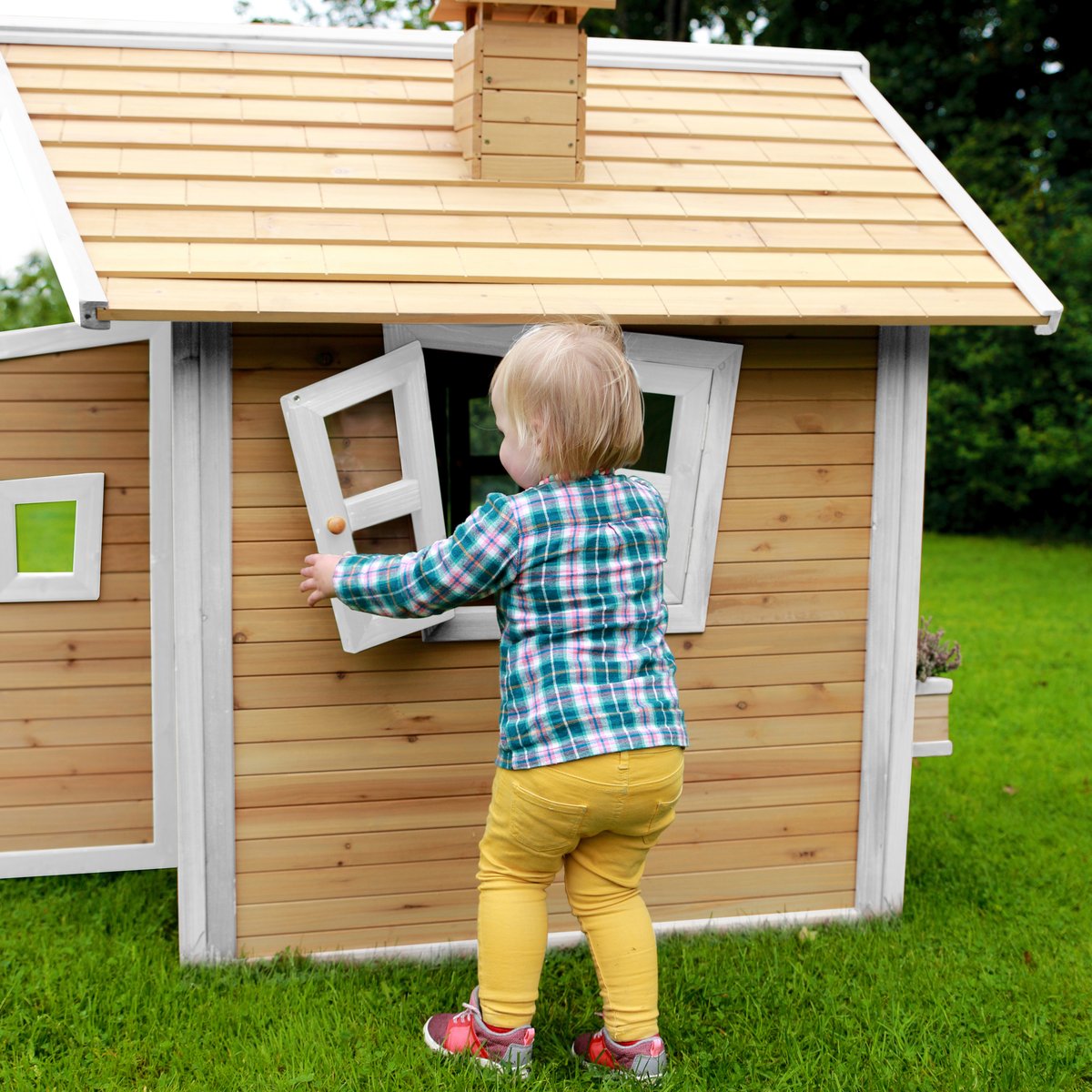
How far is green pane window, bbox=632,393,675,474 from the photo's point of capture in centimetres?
400

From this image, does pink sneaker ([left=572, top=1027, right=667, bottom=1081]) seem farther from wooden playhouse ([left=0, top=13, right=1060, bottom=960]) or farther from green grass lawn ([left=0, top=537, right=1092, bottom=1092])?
wooden playhouse ([left=0, top=13, right=1060, bottom=960])

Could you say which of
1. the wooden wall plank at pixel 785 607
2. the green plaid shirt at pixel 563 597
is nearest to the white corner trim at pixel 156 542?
the green plaid shirt at pixel 563 597

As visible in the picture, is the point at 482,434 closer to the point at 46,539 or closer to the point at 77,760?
the point at 77,760

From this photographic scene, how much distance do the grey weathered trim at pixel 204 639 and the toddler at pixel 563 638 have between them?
0.63 meters

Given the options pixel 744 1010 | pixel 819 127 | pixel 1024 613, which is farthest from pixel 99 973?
pixel 1024 613

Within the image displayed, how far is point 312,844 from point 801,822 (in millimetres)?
1568

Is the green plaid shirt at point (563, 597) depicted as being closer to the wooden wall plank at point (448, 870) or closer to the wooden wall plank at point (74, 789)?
the wooden wall plank at point (448, 870)

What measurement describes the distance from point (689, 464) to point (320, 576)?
4.19 ft

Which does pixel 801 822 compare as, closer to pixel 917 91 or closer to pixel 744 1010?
pixel 744 1010

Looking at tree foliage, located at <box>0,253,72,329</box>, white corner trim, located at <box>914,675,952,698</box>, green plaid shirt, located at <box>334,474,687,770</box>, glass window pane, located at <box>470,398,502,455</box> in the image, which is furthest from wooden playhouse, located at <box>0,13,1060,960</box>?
tree foliage, located at <box>0,253,72,329</box>

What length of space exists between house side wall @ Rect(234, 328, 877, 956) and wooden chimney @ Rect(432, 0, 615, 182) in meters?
0.78

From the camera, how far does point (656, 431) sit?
13.3ft

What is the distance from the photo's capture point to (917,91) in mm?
15375

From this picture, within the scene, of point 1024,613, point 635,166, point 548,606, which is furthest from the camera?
point 1024,613
